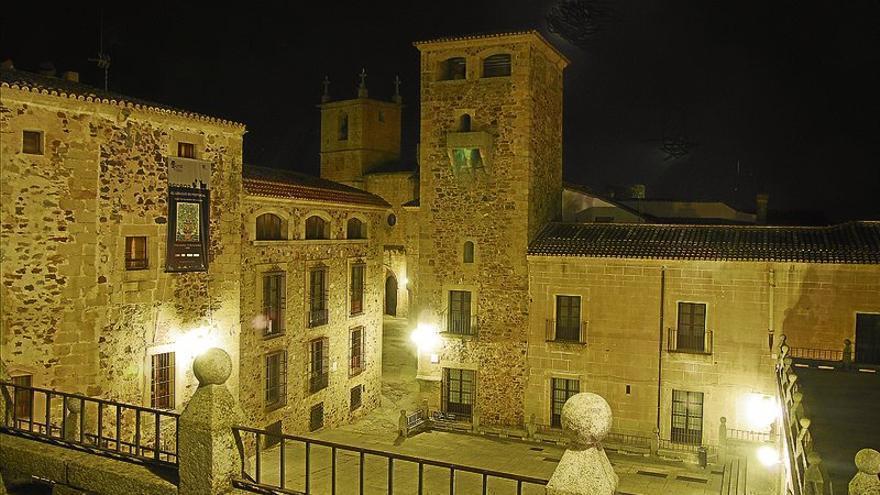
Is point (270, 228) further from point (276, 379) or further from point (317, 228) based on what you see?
point (276, 379)

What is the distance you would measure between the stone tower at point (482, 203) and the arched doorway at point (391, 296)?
18.4 meters

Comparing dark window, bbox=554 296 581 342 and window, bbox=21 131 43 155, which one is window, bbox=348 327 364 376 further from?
window, bbox=21 131 43 155

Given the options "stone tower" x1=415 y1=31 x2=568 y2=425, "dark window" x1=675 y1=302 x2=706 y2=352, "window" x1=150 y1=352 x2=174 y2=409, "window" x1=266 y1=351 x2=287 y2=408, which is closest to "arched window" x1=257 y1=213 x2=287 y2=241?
"window" x1=266 y1=351 x2=287 y2=408

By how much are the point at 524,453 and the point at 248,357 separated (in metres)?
8.80

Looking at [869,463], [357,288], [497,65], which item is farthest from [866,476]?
[357,288]

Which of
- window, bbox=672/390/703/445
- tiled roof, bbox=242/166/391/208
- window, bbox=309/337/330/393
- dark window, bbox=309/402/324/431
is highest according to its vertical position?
tiled roof, bbox=242/166/391/208

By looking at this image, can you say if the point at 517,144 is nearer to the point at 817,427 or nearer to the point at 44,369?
the point at 817,427

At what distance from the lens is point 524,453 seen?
73.4 ft

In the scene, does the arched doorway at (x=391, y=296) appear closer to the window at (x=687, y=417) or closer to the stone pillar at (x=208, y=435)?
the window at (x=687, y=417)

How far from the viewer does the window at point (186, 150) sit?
1831 cm

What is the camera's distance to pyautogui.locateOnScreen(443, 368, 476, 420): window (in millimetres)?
25266

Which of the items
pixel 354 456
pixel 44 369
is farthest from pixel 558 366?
pixel 44 369

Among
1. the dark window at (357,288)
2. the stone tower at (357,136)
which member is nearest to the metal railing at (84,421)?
the dark window at (357,288)

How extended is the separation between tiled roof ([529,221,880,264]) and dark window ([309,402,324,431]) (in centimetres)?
873
